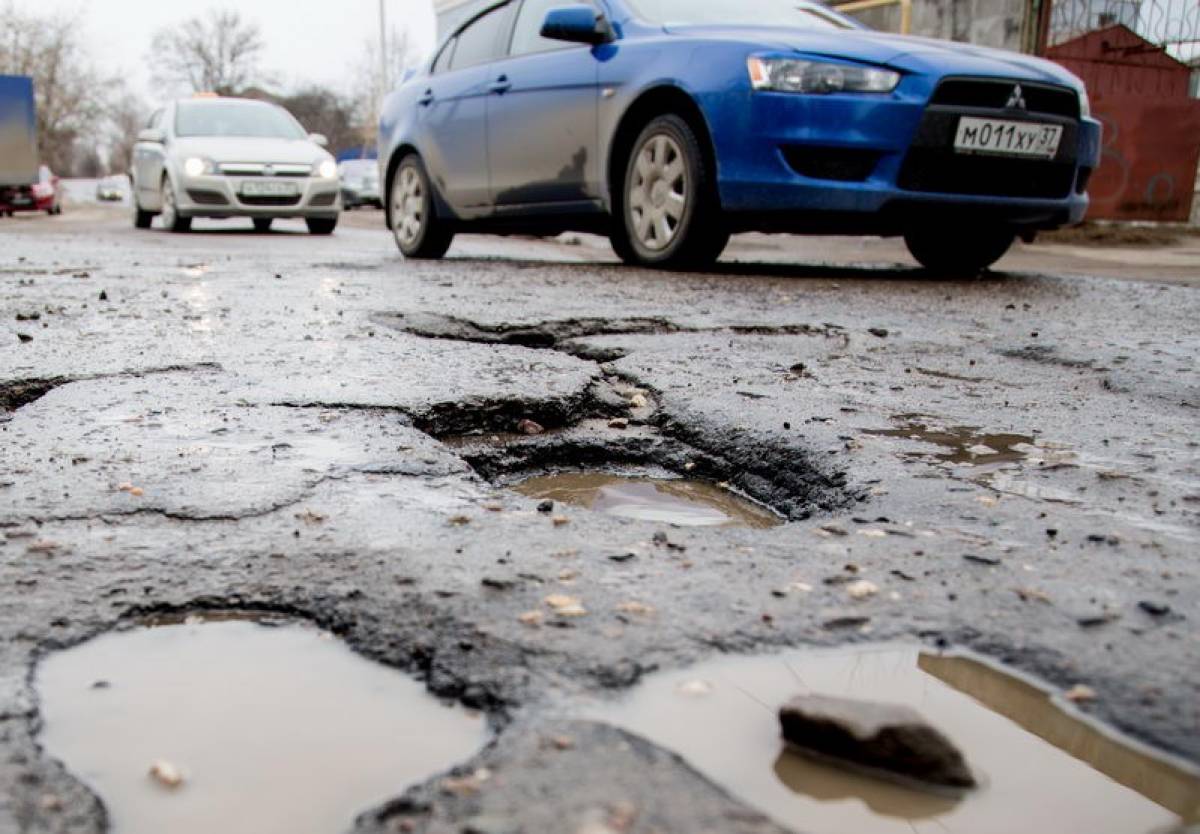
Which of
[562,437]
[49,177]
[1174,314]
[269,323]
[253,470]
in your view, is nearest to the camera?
[253,470]

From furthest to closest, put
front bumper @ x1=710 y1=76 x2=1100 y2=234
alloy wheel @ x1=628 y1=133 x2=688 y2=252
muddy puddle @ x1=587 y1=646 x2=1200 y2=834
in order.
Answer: alloy wheel @ x1=628 y1=133 x2=688 y2=252, front bumper @ x1=710 y1=76 x2=1100 y2=234, muddy puddle @ x1=587 y1=646 x2=1200 y2=834

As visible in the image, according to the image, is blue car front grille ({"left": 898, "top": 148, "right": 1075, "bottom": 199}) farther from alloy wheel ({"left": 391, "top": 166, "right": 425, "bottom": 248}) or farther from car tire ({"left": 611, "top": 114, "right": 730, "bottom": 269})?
alloy wheel ({"left": 391, "top": 166, "right": 425, "bottom": 248})

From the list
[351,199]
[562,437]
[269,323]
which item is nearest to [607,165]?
[269,323]

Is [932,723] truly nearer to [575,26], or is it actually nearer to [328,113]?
[575,26]

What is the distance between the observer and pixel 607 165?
6125 millimetres

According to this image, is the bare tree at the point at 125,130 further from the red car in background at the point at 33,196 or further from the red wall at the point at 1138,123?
the red wall at the point at 1138,123

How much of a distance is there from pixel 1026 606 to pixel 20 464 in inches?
66.3

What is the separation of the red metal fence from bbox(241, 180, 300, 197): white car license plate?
7.46 meters

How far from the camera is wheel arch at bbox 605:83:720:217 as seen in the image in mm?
5617

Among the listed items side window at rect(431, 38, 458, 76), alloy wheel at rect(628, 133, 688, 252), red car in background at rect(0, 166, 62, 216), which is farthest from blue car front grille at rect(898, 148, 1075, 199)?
red car in background at rect(0, 166, 62, 216)

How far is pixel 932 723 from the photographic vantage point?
3.89 feet

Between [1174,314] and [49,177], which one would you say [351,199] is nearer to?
[49,177]

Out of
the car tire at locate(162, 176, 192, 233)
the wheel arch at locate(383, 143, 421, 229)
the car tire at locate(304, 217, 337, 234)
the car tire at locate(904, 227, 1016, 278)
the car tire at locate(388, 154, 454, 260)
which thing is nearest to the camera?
the car tire at locate(904, 227, 1016, 278)

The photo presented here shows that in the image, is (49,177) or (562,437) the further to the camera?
(49,177)
